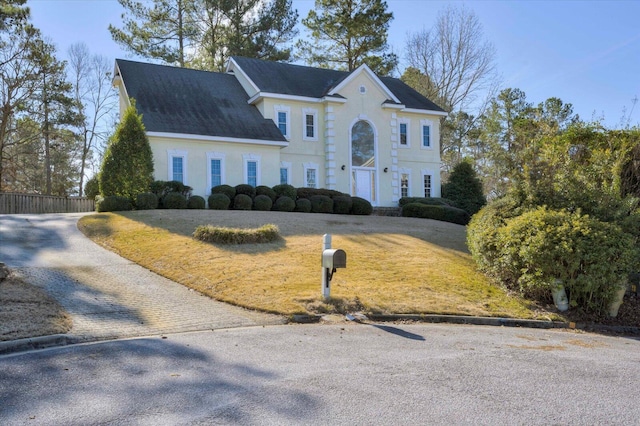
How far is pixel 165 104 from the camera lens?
25797 millimetres

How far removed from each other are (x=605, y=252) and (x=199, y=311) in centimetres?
834

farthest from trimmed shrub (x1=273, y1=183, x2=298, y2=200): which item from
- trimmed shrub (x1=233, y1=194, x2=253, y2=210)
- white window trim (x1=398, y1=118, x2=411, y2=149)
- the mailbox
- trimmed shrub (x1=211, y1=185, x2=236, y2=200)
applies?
the mailbox

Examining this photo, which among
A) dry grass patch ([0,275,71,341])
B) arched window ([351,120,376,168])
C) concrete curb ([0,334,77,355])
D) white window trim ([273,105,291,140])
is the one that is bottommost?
concrete curb ([0,334,77,355])

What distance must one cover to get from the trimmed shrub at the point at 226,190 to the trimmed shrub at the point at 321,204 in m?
3.95

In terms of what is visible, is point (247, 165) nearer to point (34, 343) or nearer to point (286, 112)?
point (286, 112)

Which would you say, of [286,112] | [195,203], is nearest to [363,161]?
[286,112]

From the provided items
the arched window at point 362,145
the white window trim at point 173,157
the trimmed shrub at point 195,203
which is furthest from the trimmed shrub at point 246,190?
the arched window at point 362,145

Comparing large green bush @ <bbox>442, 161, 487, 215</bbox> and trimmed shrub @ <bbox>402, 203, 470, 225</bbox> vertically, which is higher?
large green bush @ <bbox>442, 161, 487, 215</bbox>

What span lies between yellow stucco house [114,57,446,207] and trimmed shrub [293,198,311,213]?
272 centimetres

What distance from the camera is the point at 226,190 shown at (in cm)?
2377

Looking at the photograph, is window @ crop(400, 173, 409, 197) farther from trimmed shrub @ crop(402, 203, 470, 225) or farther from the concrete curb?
the concrete curb

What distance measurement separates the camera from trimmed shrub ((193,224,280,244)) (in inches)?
592

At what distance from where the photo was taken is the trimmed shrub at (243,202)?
916 inches

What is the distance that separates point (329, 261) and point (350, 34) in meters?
34.1
